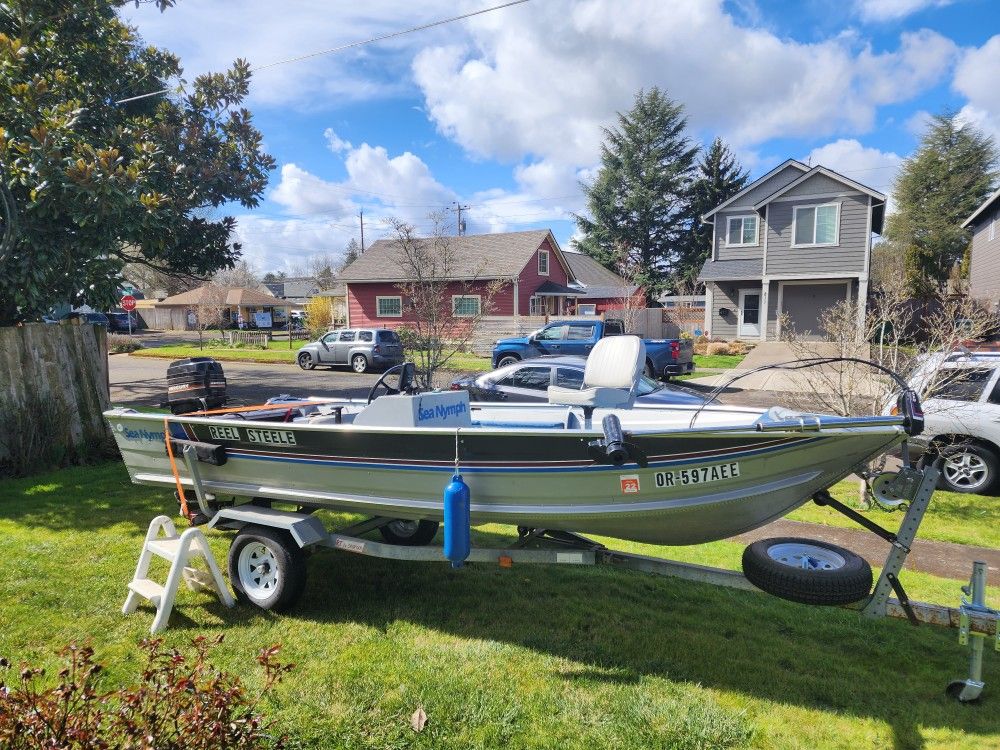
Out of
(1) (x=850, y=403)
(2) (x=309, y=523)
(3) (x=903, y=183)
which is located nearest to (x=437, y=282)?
(1) (x=850, y=403)

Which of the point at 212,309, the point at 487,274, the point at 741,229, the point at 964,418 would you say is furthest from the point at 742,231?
the point at 212,309

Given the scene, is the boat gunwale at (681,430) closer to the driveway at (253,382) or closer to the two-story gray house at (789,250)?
the driveway at (253,382)

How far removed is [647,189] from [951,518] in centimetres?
4234

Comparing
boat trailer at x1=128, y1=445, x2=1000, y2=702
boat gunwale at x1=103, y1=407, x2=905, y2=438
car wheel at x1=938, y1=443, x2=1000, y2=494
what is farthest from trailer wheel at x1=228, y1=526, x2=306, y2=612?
car wheel at x1=938, y1=443, x2=1000, y2=494

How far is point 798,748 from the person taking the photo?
310 centimetres

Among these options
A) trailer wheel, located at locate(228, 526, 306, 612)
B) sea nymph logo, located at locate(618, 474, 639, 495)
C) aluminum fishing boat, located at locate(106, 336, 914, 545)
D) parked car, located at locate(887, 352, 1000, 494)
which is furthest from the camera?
parked car, located at locate(887, 352, 1000, 494)

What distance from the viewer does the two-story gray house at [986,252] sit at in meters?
22.9

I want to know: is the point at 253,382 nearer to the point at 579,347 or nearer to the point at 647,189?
the point at 579,347

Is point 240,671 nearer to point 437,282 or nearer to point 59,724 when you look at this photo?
point 59,724

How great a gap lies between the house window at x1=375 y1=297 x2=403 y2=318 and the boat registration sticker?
2809 cm

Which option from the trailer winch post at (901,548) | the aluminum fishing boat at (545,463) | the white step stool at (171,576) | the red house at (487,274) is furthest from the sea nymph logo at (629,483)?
the red house at (487,274)

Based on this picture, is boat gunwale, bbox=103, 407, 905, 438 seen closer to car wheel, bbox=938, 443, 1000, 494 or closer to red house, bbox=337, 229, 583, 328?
car wheel, bbox=938, 443, 1000, 494

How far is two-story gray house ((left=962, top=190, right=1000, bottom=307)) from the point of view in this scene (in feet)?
75.1

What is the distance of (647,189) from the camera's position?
1800 inches
